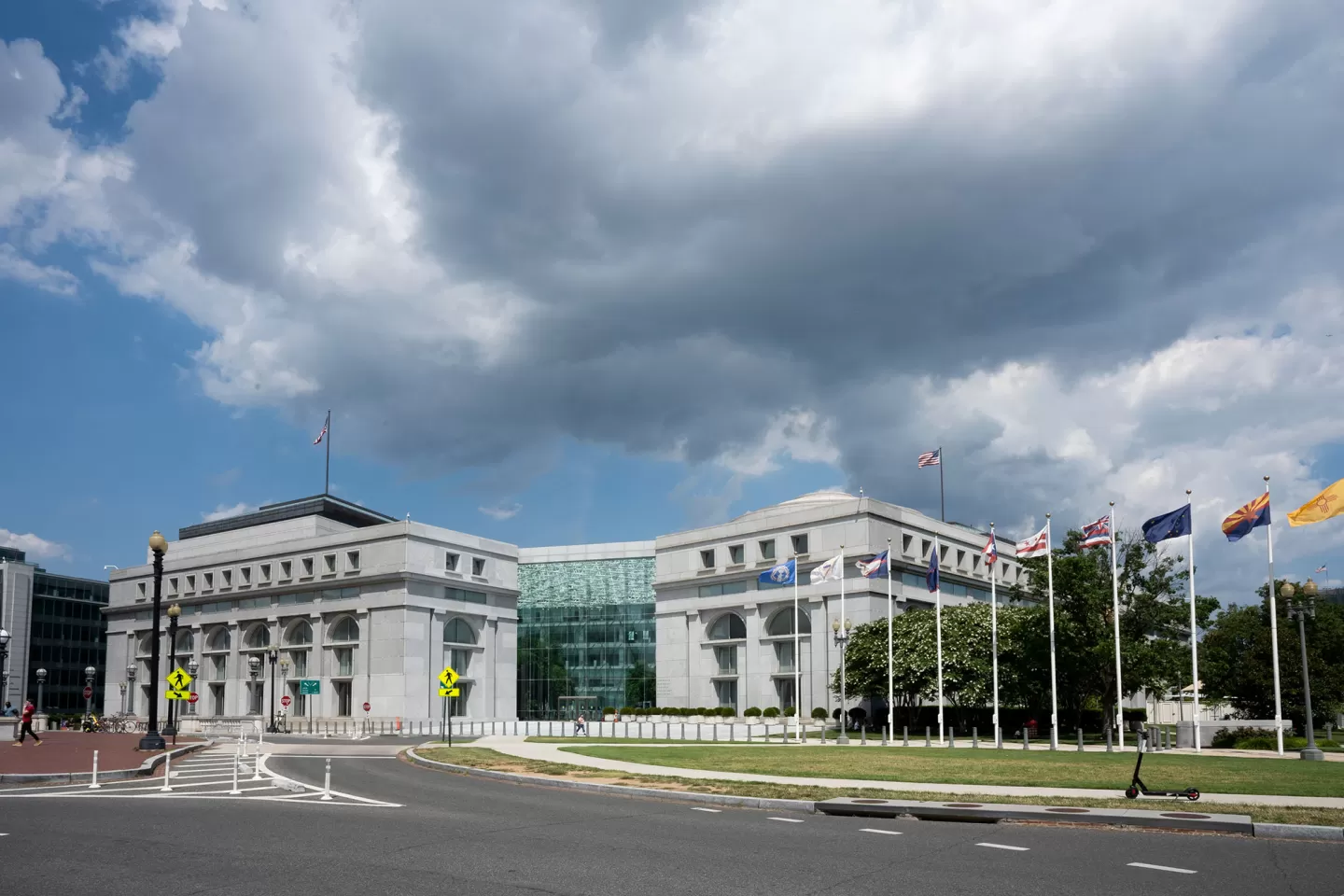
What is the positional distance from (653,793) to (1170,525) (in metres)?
26.9

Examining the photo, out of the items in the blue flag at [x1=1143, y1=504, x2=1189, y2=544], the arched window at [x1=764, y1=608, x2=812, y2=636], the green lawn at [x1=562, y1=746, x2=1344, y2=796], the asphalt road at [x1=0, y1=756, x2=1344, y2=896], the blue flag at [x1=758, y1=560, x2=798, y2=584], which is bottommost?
the green lawn at [x1=562, y1=746, x2=1344, y2=796]

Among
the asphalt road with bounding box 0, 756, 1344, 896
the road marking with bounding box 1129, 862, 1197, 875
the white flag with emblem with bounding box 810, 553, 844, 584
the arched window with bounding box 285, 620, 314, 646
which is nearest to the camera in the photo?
the asphalt road with bounding box 0, 756, 1344, 896

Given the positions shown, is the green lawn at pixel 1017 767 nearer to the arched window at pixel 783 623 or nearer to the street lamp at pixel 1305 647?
the street lamp at pixel 1305 647

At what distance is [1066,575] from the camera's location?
55938 mm

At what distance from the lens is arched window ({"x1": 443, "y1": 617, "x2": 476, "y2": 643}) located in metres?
92.8

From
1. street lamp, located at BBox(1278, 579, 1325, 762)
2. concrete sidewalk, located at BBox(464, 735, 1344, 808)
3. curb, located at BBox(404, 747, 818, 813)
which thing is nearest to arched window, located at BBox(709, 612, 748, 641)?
street lamp, located at BBox(1278, 579, 1325, 762)

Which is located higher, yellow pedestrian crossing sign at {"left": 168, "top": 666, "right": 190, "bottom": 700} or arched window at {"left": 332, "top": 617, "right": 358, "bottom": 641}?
arched window at {"left": 332, "top": 617, "right": 358, "bottom": 641}

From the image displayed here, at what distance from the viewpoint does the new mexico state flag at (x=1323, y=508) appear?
3397cm

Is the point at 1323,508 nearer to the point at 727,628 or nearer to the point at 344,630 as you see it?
the point at 727,628

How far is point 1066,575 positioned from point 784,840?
44715 mm

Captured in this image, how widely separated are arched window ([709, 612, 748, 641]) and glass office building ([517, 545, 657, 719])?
16.0m

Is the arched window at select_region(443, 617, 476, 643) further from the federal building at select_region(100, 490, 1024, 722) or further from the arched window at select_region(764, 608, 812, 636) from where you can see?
the arched window at select_region(764, 608, 812, 636)

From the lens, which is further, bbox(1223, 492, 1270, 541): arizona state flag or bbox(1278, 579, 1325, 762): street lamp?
bbox(1223, 492, 1270, 541): arizona state flag

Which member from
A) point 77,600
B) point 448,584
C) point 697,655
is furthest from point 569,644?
point 77,600
